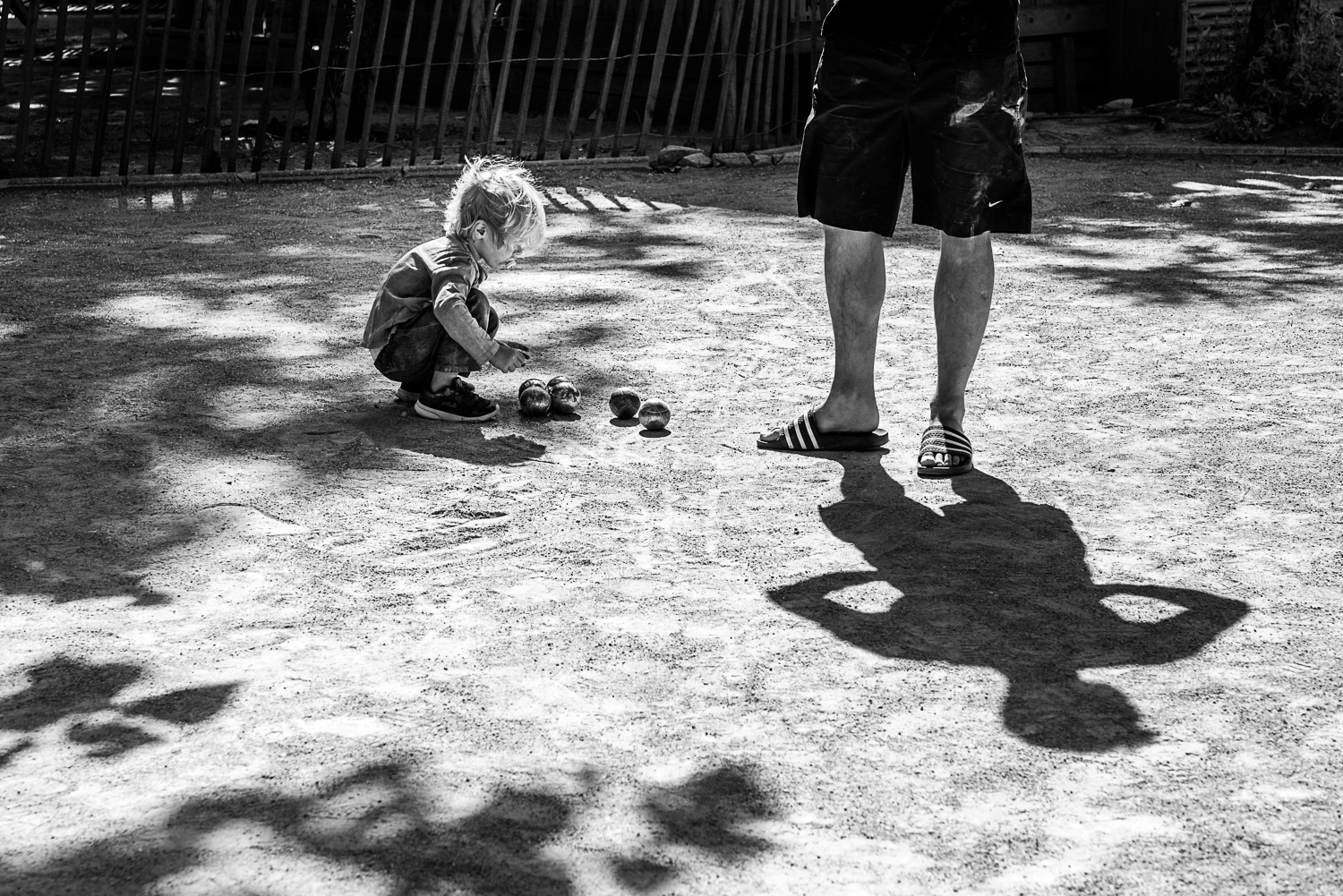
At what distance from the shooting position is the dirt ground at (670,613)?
2418 millimetres

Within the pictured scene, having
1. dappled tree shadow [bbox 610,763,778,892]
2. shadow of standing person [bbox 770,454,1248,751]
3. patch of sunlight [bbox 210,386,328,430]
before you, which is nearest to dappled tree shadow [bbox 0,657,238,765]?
dappled tree shadow [bbox 610,763,778,892]

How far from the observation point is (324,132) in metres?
13.6

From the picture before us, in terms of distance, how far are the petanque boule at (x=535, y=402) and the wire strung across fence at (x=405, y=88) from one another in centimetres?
539

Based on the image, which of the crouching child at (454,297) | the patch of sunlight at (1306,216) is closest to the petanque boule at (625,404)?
the crouching child at (454,297)

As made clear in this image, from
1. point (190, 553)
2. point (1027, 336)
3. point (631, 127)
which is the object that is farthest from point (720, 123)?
point (190, 553)

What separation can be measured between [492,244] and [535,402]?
1.71ft

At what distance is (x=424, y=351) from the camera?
4.84 meters

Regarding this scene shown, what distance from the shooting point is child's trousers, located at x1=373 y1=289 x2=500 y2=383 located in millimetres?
4844

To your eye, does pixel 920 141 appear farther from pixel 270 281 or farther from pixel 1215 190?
pixel 1215 190

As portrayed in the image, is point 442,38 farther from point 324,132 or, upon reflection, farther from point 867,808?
point 867,808

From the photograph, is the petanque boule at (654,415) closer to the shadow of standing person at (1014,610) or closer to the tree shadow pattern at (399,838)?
the shadow of standing person at (1014,610)

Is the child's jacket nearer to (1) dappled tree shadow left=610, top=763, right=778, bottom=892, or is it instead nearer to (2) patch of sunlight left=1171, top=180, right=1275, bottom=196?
(1) dappled tree shadow left=610, top=763, right=778, bottom=892

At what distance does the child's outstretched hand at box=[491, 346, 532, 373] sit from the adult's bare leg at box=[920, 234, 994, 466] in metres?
1.26

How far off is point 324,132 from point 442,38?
340 centimetres
